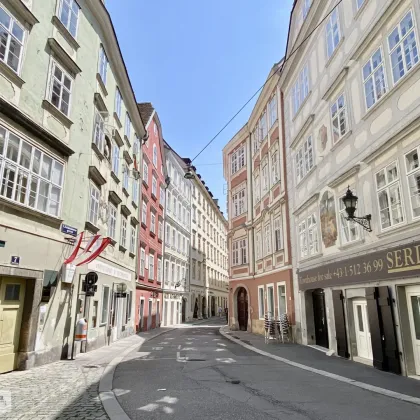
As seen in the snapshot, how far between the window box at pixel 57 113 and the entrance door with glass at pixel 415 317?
11.3 m

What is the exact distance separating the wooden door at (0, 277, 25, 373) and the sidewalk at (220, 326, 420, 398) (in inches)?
324

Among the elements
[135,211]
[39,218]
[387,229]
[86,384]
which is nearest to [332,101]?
[387,229]

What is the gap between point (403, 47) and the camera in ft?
31.3

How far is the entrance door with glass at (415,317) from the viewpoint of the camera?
9.01 meters

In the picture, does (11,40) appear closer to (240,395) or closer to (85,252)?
(85,252)

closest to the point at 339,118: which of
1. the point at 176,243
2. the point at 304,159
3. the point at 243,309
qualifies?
the point at 304,159

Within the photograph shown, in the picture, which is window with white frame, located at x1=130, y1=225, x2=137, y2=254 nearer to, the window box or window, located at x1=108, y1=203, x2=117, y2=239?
window, located at x1=108, y1=203, x2=117, y2=239

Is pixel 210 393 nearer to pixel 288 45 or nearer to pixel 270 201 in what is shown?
pixel 270 201

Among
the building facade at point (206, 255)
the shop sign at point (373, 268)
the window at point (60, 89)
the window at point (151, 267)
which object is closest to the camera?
the shop sign at point (373, 268)

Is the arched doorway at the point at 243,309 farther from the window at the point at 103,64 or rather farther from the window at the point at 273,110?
the window at the point at 103,64

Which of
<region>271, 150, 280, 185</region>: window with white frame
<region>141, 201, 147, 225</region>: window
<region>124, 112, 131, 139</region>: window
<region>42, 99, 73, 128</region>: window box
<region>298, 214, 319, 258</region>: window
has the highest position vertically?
<region>124, 112, 131, 139</region>: window

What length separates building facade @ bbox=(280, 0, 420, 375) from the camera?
9.19m

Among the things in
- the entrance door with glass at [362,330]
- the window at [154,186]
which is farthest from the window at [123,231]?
the entrance door with glass at [362,330]

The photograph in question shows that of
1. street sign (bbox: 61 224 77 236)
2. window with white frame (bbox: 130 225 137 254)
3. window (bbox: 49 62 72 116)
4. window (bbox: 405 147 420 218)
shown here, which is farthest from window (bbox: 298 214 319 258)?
window (bbox: 49 62 72 116)
